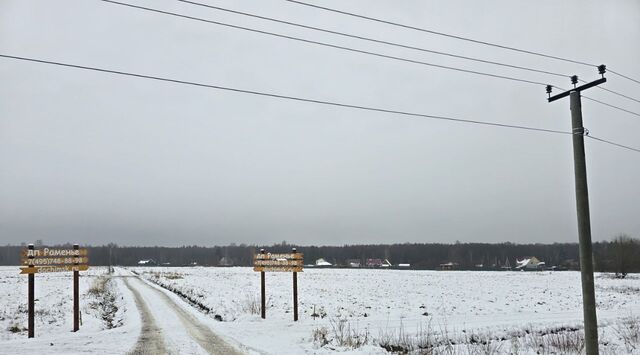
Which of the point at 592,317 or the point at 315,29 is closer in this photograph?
the point at 592,317

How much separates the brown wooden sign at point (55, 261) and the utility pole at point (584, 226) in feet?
49.6

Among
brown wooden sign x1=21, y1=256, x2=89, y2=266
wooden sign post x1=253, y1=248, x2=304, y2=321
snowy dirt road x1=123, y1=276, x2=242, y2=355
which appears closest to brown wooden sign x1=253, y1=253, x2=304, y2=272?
wooden sign post x1=253, y1=248, x2=304, y2=321

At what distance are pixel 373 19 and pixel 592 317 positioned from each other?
349 inches

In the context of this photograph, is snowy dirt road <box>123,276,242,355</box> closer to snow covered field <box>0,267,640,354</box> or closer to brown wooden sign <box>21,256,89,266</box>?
snow covered field <box>0,267,640,354</box>

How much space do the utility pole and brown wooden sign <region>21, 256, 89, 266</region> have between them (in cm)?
1510

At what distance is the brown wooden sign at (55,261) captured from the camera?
14789 millimetres

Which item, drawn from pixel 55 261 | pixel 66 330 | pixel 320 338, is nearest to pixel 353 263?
pixel 66 330

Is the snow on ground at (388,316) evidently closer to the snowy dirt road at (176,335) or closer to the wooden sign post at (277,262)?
the snowy dirt road at (176,335)

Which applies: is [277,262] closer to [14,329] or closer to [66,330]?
[66,330]

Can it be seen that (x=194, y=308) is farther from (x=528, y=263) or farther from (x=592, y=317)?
(x=528, y=263)

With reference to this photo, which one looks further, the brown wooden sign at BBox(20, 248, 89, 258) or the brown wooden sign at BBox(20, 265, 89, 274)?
the brown wooden sign at BBox(20, 248, 89, 258)

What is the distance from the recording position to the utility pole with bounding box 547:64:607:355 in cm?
1052

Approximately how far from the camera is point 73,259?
16.0 m

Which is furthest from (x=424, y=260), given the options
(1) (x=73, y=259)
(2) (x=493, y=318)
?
(1) (x=73, y=259)
